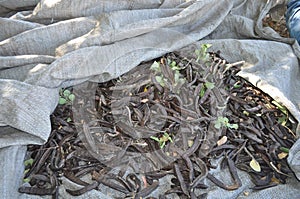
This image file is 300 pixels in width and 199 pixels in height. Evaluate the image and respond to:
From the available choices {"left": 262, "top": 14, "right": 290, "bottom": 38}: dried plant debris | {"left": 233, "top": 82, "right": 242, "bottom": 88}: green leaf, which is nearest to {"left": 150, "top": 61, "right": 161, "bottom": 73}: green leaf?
{"left": 233, "top": 82, "right": 242, "bottom": 88}: green leaf

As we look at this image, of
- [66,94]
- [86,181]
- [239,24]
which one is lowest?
[86,181]

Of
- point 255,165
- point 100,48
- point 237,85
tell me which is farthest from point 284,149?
point 100,48

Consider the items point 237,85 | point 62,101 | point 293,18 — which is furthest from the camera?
point 293,18

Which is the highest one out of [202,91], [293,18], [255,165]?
[293,18]

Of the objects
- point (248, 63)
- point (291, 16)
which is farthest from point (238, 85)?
point (291, 16)

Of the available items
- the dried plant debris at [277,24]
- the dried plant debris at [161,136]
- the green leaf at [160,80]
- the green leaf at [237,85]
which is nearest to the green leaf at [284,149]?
the dried plant debris at [161,136]

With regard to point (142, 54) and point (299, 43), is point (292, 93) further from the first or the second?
point (142, 54)

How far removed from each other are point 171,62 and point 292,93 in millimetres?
414

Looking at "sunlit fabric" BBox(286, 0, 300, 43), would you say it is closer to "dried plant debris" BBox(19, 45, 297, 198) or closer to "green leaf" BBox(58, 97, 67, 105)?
"dried plant debris" BBox(19, 45, 297, 198)

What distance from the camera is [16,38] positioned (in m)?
1.45

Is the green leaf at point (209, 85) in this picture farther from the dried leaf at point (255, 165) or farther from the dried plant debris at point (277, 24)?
the dried plant debris at point (277, 24)

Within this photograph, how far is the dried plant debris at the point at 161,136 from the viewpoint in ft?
3.86

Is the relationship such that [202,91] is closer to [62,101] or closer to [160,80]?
[160,80]

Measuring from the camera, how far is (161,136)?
124 centimetres
